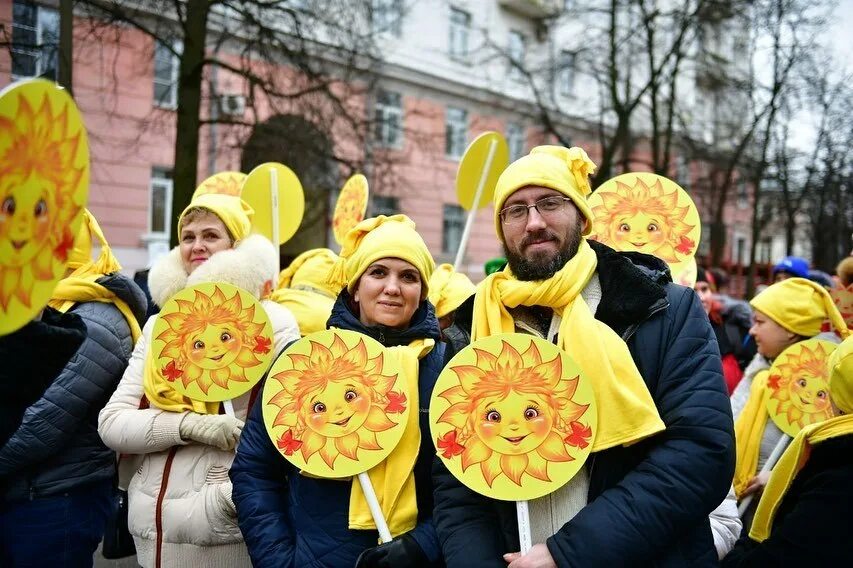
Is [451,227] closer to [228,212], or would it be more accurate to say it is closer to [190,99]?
[190,99]

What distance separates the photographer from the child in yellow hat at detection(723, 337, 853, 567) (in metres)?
1.87

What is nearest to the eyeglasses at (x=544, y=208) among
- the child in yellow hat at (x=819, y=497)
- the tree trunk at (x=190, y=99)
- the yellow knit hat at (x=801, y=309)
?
the child in yellow hat at (x=819, y=497)

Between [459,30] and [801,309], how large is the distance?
1996 centimetres

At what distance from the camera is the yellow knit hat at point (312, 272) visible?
13.9 feet

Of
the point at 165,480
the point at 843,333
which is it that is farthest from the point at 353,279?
the point at 843,333

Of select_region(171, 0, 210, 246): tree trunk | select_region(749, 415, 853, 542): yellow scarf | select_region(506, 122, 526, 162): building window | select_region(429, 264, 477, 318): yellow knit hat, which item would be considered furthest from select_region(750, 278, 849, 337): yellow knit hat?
select_region(506, 122, 526, 162): building window

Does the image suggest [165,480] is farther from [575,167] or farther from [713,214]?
[713,214]

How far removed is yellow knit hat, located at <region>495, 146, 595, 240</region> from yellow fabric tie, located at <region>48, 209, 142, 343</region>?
1722 millimetres

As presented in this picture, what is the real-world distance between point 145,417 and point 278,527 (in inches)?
29.3

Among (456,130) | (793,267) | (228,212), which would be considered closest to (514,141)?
(456,130)

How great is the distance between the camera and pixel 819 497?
1.92 metres

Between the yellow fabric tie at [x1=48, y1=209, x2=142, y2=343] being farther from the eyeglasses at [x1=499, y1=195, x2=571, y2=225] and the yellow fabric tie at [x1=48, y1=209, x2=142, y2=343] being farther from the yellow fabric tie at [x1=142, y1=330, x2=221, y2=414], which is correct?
the eyeglasses at [x1=499, y1=195, x2=571, y2=225]

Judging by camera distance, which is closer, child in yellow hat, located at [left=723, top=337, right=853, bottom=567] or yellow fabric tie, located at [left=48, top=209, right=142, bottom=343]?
child in yellow hat, located at [left=723, top=337, right=853, bottom=567]

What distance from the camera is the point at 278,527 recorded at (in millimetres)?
2404
